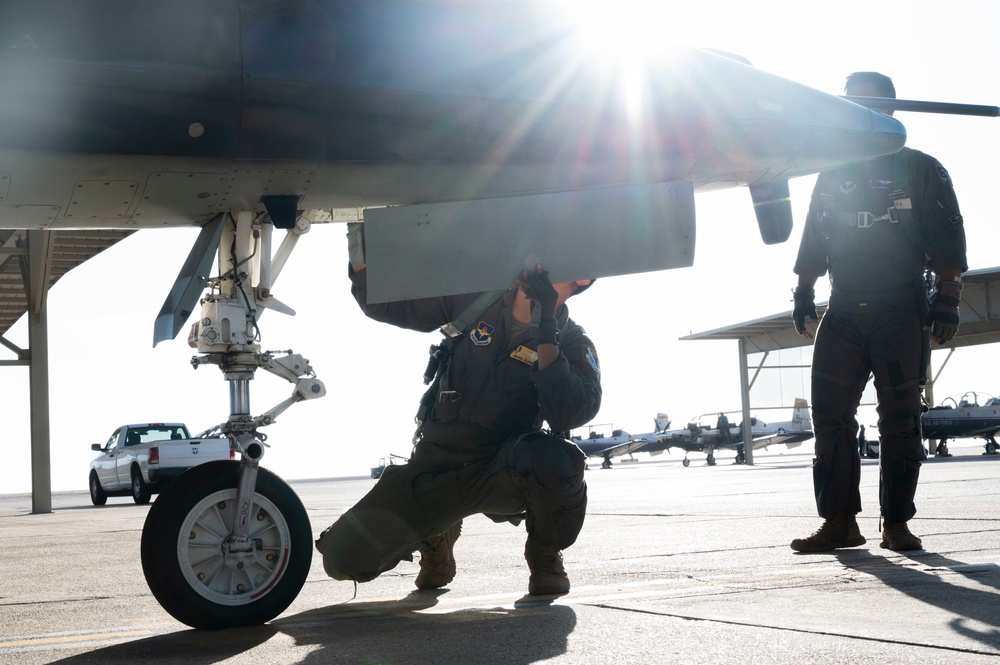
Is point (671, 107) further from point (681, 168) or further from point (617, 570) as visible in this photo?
point (617, 570)

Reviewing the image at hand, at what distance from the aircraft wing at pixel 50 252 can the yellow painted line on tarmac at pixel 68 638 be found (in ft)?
34.0

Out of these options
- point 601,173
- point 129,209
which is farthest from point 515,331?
point 129,209

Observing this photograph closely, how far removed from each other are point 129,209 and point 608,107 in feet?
5.84

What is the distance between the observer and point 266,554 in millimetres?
3371

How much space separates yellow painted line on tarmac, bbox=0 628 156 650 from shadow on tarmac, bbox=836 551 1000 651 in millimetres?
2503

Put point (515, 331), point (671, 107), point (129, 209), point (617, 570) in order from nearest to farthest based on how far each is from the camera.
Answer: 1. point (129, 209)
2. point (671, 107)
3. point (515, 331)
4. point (617, 570)

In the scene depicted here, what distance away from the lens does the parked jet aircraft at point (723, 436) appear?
38.5 meters

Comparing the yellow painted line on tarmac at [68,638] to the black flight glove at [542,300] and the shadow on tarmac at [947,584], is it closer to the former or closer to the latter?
the black flight glove at [542,300]

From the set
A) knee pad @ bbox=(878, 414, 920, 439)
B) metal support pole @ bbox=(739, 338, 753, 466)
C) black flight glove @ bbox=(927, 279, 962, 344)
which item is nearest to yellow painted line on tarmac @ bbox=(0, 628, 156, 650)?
knee pad @ bbox=(878, 414, 920, 439)

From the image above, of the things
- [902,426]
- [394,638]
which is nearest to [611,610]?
[394,638]

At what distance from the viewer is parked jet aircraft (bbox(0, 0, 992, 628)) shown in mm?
3111

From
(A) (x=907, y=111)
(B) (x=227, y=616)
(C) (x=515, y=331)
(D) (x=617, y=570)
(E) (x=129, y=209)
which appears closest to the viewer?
(B) (x=227, y=616)

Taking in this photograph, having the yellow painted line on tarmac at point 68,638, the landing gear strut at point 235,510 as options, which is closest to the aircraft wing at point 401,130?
the landing gear strut at point 235,510

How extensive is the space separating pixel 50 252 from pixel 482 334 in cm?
1289
